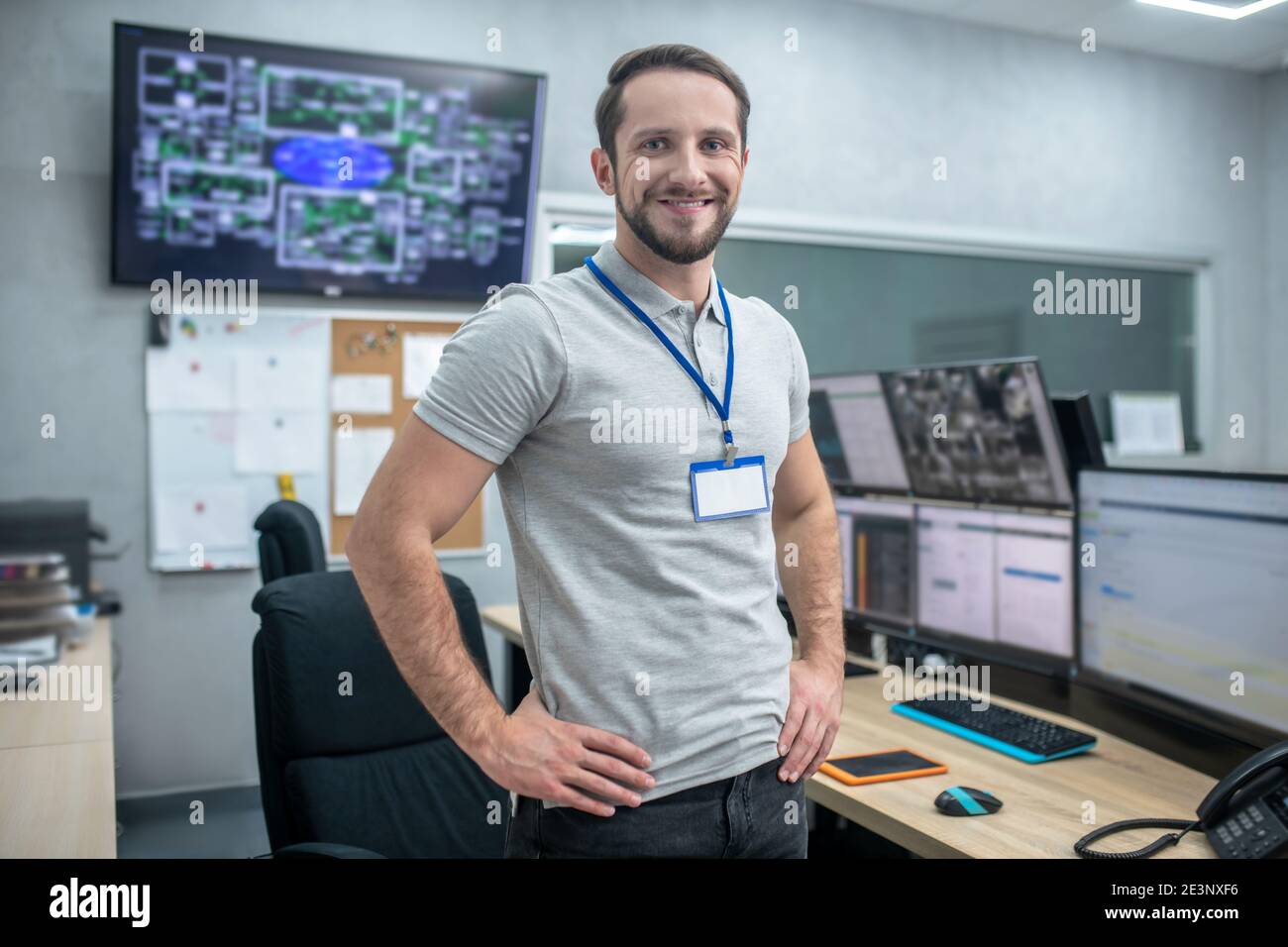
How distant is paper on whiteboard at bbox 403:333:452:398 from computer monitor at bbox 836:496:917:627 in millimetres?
1465

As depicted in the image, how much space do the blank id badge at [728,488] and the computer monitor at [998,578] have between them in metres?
0.89

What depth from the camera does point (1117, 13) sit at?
12.9 ft

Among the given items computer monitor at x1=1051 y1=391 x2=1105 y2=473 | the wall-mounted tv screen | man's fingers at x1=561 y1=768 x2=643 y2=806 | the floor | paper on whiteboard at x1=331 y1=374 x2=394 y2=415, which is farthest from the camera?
paper on whiteboard at x1=331 y1=374 x2=394 y2=415

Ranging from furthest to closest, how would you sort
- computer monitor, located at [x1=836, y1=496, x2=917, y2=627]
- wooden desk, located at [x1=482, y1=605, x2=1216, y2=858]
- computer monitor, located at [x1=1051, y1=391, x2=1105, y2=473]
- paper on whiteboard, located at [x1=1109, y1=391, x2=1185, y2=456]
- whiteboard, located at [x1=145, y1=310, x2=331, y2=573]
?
1. paper on whiteboard, located at [x1=1109, y1=391, x2=1185, y2=456]
2. whiteboard, located at [x1=145, y1=310, x2=331, y2=573]
3. computer monitor, located at [x1=836, y1=496, x2=917, y2=627]
4. computer monitor, located at [x1=1051, y1=391, x2=1105, y2=473]
5. wooden desk, located at [x1=482, y1=605, x2=1216, y2=858]

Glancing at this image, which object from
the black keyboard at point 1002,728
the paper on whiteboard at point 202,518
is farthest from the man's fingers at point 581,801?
the paper on whiteboard at point 202,518

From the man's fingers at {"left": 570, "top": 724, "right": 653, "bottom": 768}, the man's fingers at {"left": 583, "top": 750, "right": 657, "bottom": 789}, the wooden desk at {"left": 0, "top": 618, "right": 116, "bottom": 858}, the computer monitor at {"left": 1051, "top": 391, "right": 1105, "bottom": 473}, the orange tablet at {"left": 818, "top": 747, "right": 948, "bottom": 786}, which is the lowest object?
the wooden desk at {"left": 0, "top": 618, "right": 116, "bottom": 858}

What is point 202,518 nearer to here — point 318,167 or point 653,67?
point 318,167

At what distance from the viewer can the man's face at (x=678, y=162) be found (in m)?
1.12

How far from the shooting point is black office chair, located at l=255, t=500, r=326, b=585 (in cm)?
204

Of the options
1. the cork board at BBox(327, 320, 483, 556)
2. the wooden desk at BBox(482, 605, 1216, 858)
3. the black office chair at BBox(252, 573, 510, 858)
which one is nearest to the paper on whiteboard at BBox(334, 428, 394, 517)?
the cork board at BBox(327, 320, 483, 556)

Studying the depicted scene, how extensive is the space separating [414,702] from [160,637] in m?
1.78

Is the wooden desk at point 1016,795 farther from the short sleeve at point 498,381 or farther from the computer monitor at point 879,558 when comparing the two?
the short sleeve at point 498,381

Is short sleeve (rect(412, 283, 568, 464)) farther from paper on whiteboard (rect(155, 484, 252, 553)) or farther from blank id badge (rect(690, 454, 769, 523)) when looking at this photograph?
paper on whiteboard (rect(155, 484, 252, 553))

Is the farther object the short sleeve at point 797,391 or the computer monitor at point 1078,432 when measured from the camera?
the computer monitor at point 1078,432
